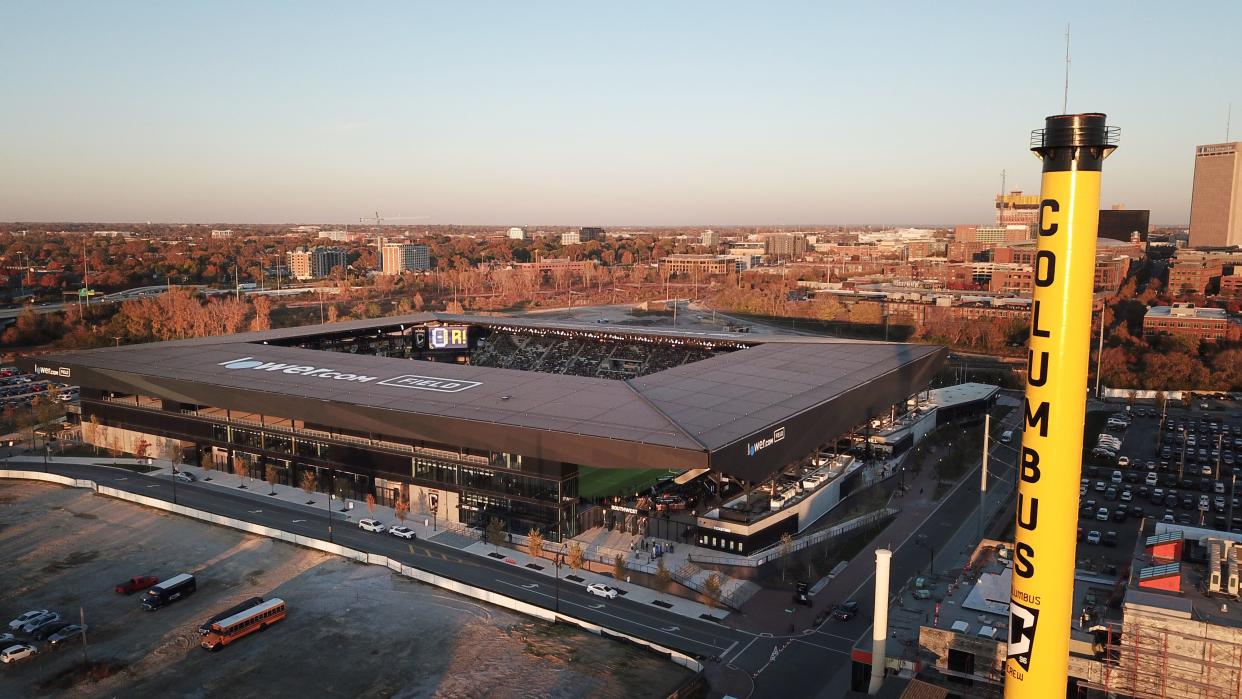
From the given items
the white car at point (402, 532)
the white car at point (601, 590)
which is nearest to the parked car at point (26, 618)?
the white car at point (402, 532)

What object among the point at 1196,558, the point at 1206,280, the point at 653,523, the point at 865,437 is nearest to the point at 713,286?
the point at 1206,280

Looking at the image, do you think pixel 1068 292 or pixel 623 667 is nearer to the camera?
pixel 1068 292

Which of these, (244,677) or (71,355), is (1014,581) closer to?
(244,677)

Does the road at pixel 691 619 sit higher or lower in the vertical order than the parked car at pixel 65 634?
lower

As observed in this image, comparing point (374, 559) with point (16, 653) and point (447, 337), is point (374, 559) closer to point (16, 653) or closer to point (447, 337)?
point (16, 653)

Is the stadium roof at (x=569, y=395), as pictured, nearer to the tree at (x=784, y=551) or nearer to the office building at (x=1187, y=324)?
the tree at (x=784, y=551)

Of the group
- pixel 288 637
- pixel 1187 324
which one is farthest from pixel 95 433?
pixel 1187 324
